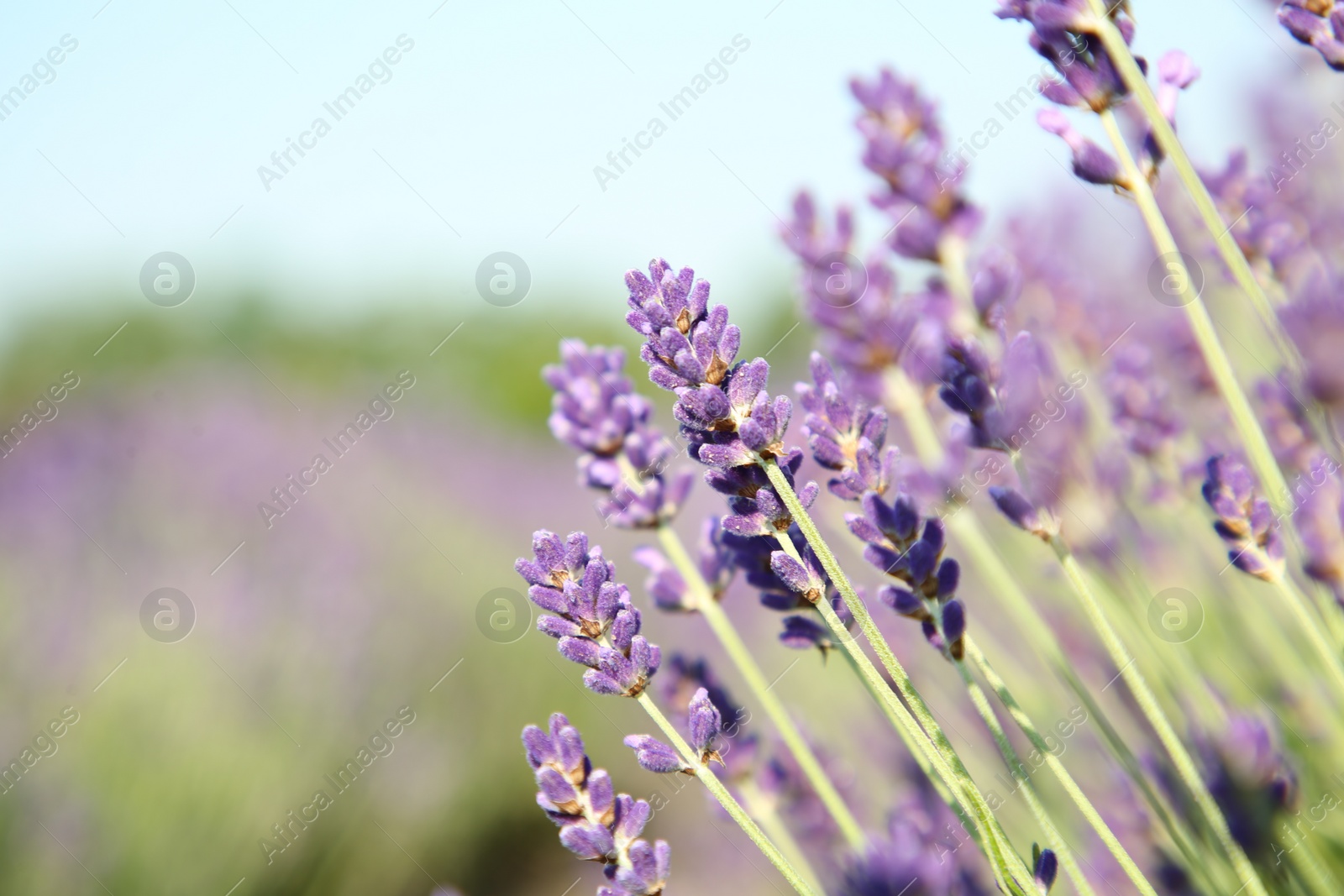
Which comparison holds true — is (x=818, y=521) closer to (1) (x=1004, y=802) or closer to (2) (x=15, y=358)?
(1) (x=1004, y=802)

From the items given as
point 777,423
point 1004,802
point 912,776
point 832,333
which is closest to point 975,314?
point 832,333

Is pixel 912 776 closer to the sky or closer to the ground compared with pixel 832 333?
closer to the ground

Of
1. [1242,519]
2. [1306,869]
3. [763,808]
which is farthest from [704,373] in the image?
[1306,869]

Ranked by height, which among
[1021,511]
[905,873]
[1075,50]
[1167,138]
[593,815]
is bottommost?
[905,873]

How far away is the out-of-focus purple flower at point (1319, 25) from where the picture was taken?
3.27 ft

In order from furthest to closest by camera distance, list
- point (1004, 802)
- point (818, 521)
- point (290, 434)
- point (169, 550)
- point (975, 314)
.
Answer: point (290, 434) < point (169, 550) < point (818, 521) < point (1004, 802) < point (975, 314)

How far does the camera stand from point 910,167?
4.98 ft

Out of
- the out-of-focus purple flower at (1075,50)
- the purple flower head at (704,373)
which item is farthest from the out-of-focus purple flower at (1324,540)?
the purple flower head at (704,373)

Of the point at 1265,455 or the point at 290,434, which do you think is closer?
the point at 1265,455

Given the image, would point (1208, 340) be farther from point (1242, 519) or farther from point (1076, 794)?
point (1076, 794)

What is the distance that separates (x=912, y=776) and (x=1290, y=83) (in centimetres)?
316

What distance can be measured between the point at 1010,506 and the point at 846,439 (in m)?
0.20

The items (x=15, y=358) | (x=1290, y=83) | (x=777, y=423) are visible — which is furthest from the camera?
(x=15, y=358)

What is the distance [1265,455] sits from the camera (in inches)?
34.5
